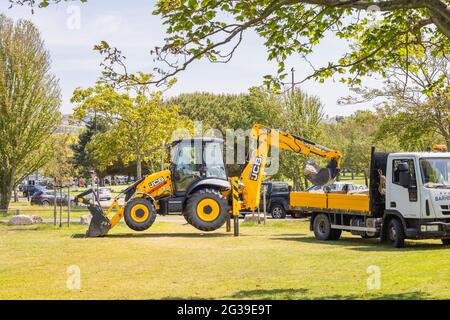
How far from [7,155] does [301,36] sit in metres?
31.2

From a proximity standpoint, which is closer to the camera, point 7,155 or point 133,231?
point 133,231

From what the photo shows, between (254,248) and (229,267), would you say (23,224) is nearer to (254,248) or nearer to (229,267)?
(254,248)

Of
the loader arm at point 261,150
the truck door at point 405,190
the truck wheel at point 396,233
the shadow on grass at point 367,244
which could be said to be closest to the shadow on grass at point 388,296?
the shadow on grass at point 367,244

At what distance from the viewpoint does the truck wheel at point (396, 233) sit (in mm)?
17812

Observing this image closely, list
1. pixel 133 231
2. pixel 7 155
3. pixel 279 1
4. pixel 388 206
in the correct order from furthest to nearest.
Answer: pixel 7 155
pixel 133 231
pixel 388 206
pixel 279 1

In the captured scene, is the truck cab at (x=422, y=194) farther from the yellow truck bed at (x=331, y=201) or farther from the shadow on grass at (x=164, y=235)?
the shadow on grass at (x=164, y=235)

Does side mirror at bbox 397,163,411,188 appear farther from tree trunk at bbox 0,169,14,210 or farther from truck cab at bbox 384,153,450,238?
tree trunk at bbox 0,169,14,210

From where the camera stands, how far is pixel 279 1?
9.69 m

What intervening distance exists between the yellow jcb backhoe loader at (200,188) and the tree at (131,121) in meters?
20.5

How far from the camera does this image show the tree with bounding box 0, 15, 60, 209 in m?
39.5

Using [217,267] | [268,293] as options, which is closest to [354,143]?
[217,267]

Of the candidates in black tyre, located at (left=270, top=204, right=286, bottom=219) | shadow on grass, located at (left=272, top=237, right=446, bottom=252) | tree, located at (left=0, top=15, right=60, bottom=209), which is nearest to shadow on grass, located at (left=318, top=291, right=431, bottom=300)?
shadow on grass, located at (left=272, top=237, right=446, bottom=252)

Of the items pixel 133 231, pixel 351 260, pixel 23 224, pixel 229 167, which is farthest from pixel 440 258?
pixel 229 167

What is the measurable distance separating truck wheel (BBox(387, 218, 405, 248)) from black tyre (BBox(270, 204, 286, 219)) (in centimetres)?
1559
